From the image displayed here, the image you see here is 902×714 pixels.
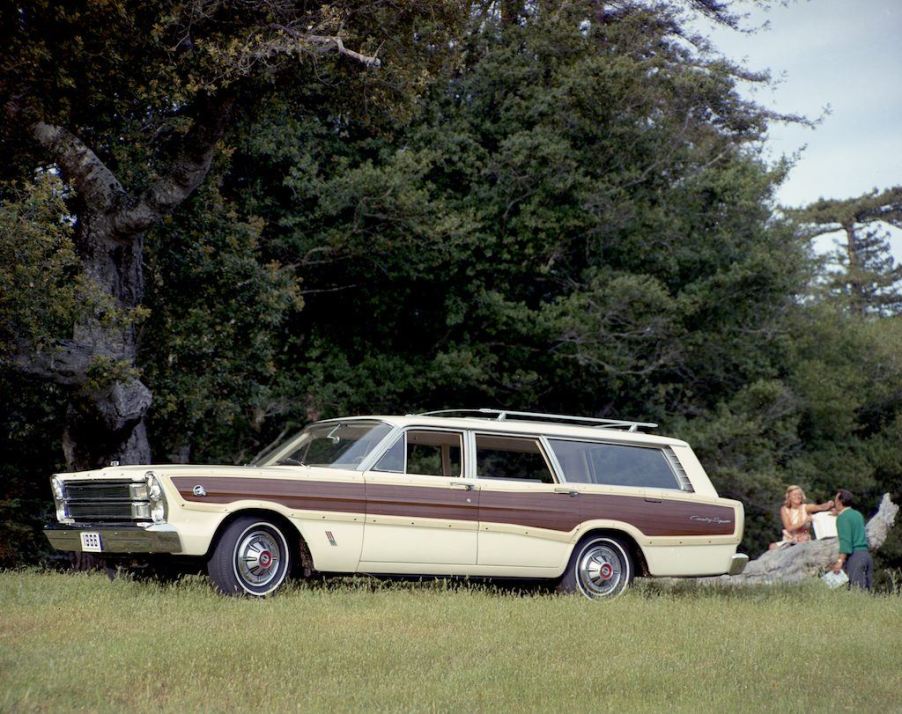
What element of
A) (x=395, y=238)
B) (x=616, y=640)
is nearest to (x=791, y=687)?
(x=616, y=640)

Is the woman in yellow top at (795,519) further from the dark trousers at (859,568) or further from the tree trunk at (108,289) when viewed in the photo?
the tree trunk at (108,289)

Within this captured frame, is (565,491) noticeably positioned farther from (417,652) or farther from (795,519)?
(795,519)

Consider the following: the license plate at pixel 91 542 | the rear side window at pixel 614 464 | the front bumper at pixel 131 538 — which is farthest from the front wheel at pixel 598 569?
the license plate at pixel 91 542

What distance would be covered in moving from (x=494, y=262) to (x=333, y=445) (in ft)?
44.6

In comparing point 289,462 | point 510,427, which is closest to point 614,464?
point 510,427

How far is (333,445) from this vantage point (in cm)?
1183

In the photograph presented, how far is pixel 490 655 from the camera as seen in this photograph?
332 inches

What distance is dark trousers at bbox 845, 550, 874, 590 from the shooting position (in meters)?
14.8

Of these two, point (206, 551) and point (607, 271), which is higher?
point (607, 271)

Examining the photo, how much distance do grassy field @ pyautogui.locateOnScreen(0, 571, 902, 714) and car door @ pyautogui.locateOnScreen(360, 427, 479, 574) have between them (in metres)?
0.32

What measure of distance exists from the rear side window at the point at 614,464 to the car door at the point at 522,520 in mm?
327

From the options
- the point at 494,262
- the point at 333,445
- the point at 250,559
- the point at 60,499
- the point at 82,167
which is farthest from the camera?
the point at 494,262

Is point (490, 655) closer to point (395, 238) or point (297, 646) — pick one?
point (297, 646)

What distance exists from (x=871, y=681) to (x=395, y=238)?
1616 centimetres
